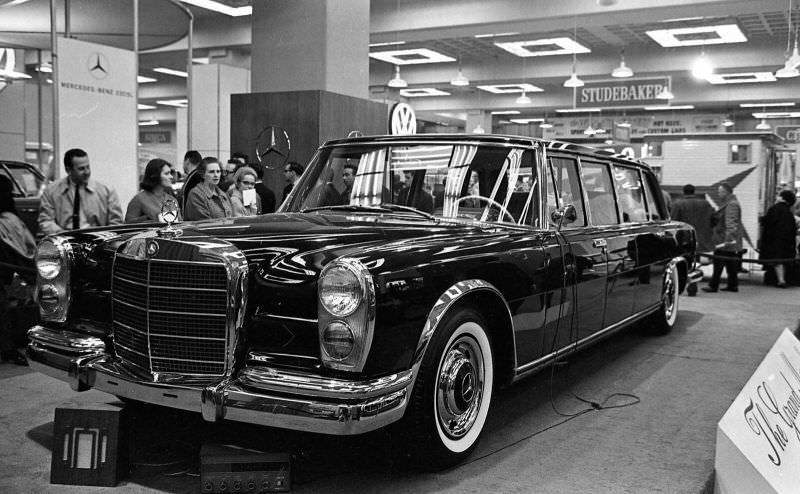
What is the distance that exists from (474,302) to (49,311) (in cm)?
208

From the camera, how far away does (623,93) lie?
619 inches

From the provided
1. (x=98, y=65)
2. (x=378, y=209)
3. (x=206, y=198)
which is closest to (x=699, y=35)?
(x=98, y=65)

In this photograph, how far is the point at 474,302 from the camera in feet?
11.3

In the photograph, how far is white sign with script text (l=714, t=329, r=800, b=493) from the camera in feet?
9.10

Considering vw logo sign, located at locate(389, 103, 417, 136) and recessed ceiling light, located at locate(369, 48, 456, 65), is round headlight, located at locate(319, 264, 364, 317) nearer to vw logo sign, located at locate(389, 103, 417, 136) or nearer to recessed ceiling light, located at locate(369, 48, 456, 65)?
vw logo sign, located at locate(389, 103, 417, 136)

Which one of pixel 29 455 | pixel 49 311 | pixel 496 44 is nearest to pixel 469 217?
pixel 49 311

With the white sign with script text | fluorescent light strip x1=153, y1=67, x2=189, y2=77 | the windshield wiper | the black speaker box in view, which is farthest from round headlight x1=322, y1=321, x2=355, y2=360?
fluorescent light strip x1=153, y1=67, x2=189, y2=77

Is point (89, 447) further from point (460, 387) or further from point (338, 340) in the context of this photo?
point (460, 387)

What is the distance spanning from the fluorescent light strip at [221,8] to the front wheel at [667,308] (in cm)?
1128

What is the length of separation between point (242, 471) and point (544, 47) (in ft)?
57.4

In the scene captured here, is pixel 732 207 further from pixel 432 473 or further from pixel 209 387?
pixel 209 387

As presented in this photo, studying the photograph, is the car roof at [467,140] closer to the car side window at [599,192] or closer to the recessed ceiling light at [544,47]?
the car side window at [599,192]

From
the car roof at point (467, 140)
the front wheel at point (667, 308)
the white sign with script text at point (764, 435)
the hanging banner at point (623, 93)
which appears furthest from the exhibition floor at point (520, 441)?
the hanging banner at point (623, 93)

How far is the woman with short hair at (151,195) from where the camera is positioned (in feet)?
19.2
